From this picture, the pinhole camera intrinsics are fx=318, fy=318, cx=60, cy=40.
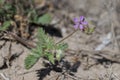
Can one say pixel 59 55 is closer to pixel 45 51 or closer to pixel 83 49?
pixel 45 51

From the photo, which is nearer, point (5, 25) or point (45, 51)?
point (45, 51)

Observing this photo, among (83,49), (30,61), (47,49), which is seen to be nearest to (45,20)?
(83,49)

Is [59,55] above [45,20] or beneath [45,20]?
beneath

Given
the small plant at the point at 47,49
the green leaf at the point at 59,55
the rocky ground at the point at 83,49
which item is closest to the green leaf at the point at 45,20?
the rocky ground at the point at 83,49

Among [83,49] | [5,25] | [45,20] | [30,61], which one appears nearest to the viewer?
[30,61]

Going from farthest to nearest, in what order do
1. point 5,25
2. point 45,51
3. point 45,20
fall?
point 45,20 → point 5,25 → point 45,51

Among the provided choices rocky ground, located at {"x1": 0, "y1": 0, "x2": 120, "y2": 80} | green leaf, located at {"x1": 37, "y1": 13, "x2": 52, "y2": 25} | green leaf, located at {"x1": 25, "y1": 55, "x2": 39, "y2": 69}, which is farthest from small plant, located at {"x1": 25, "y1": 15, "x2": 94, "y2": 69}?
green leaf, located at {"x1": 37, "y1": 13, "x2": 52, "y2": 25}

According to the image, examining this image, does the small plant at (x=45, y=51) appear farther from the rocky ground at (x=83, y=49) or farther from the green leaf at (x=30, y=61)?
the rocky ground at (x=83, y=49)

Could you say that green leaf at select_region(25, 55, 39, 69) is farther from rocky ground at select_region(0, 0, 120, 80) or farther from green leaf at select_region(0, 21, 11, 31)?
green leaf at select_region(0, 21, 11, 31)

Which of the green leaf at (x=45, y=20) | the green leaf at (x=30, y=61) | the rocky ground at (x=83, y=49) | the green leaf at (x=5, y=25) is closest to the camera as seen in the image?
the green leaf at (x=30, y=61)

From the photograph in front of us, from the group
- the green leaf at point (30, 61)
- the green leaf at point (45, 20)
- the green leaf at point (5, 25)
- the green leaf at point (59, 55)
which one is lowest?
the green leaf at point (30, 61)

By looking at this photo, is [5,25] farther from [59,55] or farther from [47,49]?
[59,55]
